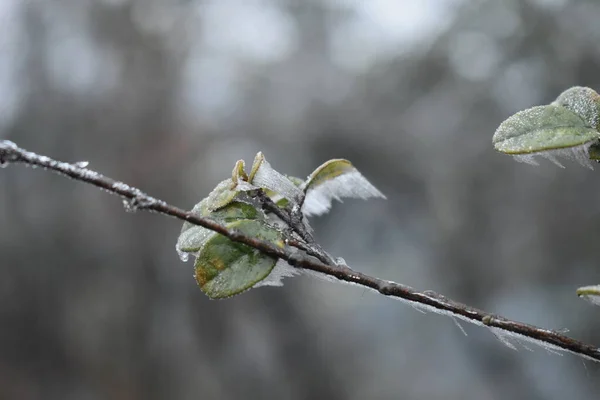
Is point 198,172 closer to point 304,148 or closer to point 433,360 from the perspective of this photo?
point 304,148

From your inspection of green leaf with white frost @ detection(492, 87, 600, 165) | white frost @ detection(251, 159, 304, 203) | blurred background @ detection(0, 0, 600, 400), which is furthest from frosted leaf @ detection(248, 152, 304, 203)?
blurred background @ detection(0, 0, 600, 400)

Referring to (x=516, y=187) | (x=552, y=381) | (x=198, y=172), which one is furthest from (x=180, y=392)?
(x=516, y=187)

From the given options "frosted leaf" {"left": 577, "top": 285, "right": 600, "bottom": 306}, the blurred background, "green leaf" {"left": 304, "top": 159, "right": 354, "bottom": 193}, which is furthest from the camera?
the blurred background

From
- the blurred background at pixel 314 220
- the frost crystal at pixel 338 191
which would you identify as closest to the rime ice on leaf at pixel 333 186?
the frost crystal at pixel 338 191

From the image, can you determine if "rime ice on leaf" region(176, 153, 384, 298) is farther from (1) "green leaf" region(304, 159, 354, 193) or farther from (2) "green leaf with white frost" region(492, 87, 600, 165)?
(2) "green leaf with white frost" region(492, 87, 600, 165)

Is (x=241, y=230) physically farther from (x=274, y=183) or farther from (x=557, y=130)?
(x=557, y=130)

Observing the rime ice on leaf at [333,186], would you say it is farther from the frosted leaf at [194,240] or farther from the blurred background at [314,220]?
the blurred background at [314,220]
